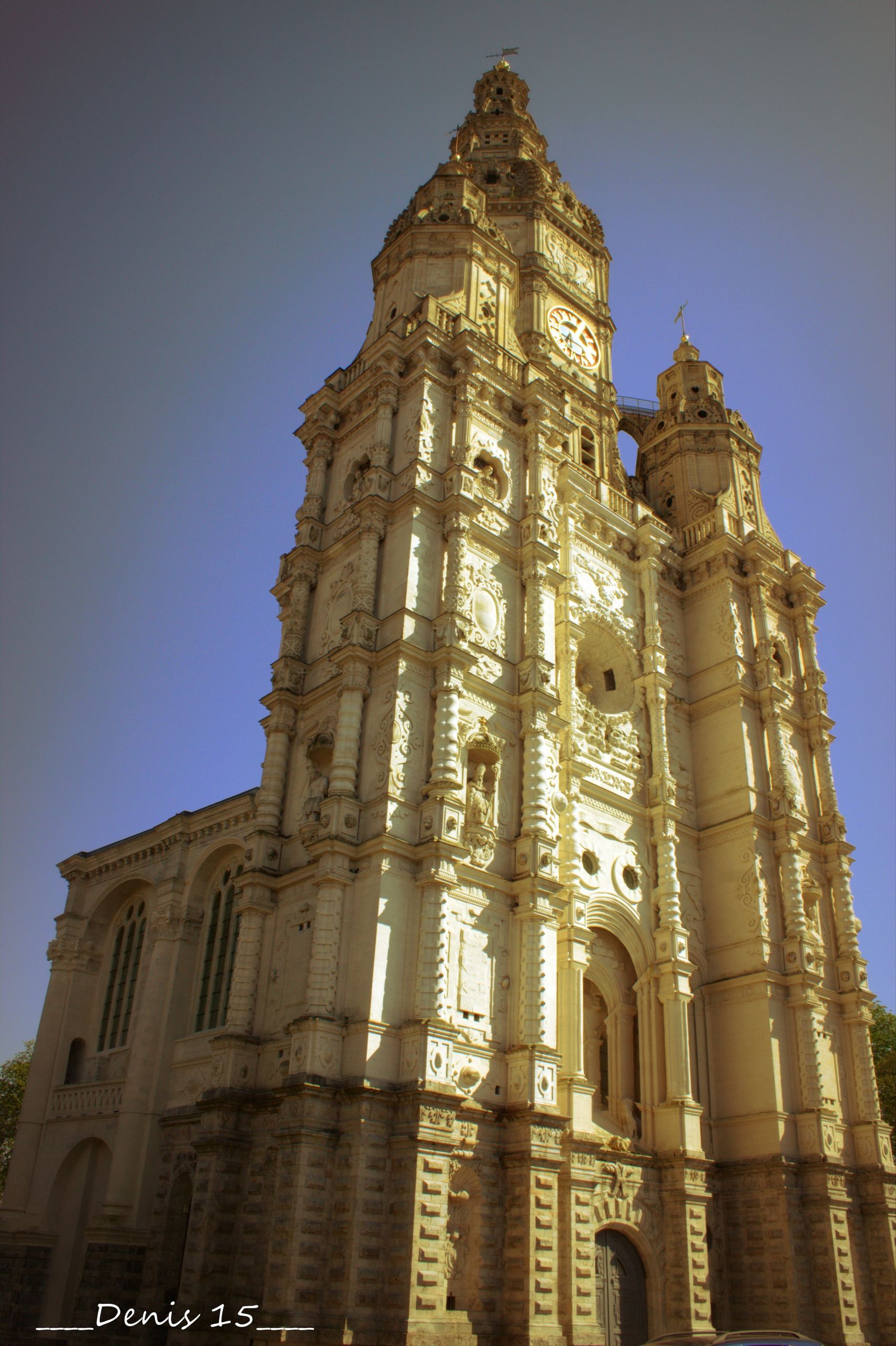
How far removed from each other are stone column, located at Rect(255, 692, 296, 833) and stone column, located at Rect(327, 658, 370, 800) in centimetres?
187

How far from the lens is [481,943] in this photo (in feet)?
74.4

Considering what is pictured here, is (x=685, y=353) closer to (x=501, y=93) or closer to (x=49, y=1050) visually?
(x=501, y=93)

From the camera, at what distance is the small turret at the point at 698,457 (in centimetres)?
3838

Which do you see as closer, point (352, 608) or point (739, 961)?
point (352, 608)

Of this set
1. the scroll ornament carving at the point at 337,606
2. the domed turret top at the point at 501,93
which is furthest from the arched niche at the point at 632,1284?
the domed turret top at the point at 501,93

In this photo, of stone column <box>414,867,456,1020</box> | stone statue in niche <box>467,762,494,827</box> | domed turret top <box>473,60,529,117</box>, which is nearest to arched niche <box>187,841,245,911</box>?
stone statue in niche <box>467,762,494,827</box>

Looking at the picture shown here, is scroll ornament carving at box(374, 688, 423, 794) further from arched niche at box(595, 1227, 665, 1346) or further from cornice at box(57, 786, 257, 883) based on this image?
arched niche at box(595, 1227, 665, 1346)

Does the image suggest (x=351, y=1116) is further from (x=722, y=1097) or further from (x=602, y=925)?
(x=722, y=1097)

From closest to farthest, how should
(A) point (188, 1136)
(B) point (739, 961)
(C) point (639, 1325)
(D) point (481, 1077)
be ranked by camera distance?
(D) point (481, 1077)
(C) point (639, 1325)
(A) point (188, 1136)
(B) point (739, 961)

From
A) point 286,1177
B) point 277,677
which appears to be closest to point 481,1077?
point 286,1177

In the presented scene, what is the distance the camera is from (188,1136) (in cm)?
2683

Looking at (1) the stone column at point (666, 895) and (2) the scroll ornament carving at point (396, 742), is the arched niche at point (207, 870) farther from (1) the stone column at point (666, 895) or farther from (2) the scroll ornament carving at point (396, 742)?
(1) the stone column at point (666, 895)

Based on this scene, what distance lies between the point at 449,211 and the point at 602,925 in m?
23.6

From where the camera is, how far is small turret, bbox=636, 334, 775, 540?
38375 mm
